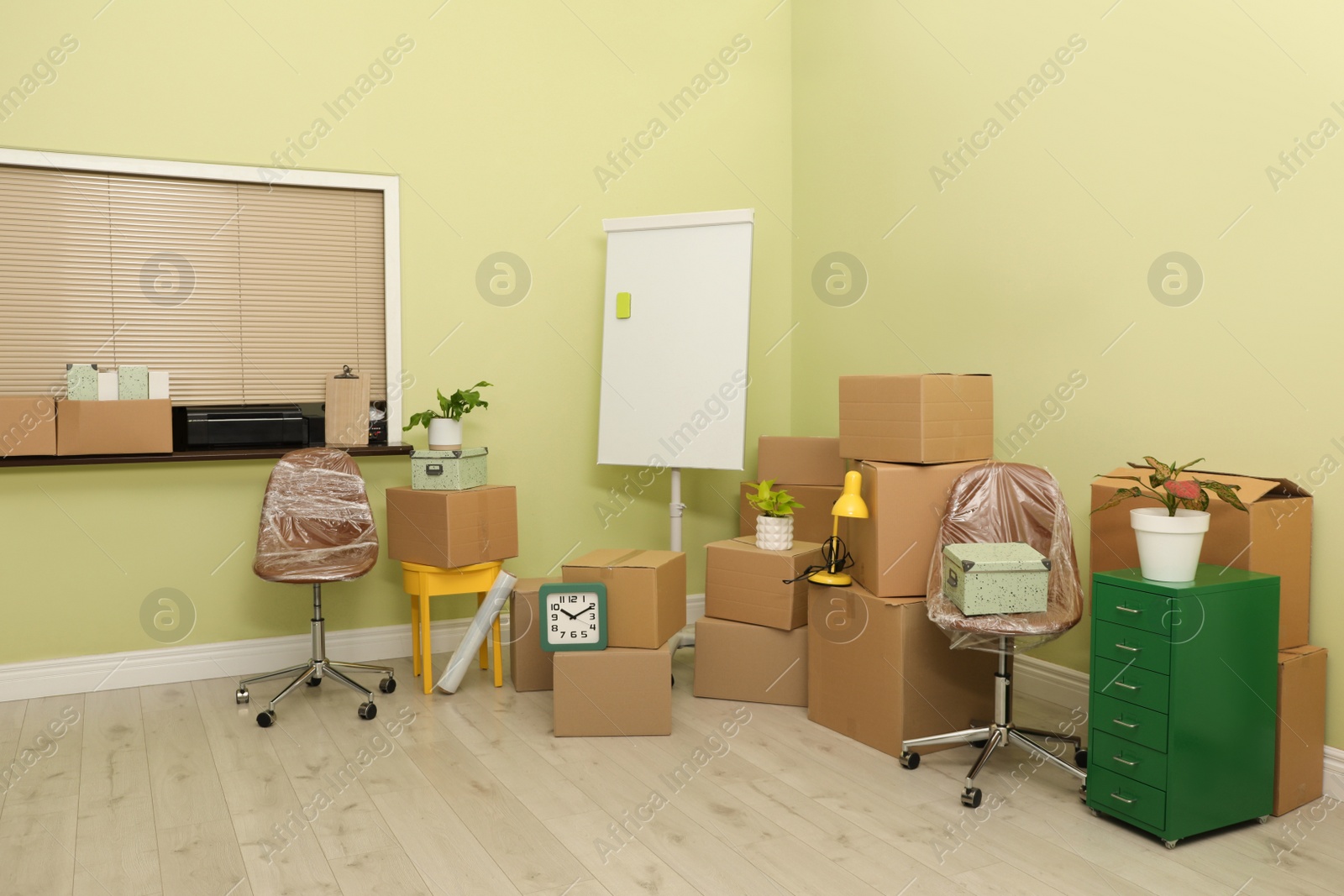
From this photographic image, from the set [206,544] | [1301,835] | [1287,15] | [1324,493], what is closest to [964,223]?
[1287,15]

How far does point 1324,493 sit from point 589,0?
3656 mm

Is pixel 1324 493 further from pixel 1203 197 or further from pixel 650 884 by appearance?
pixel 650 884

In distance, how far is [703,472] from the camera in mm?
4859

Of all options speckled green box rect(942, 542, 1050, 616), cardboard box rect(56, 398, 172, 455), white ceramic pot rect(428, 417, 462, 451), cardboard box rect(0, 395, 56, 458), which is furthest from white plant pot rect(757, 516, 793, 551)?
cardboard box rect(0, 395, 56, 458)

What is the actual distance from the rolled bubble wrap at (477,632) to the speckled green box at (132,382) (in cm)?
156

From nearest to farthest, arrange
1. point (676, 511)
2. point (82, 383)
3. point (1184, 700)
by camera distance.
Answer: point (1184, 700)
point (82, 383)
point (676, 511)

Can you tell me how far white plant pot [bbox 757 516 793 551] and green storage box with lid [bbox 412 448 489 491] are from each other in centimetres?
119

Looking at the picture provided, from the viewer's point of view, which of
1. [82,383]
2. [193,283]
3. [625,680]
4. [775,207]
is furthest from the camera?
[775,207]

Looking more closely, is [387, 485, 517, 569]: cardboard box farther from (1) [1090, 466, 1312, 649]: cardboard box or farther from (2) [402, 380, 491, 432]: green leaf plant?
(1) [1090, 466, 1312, 649]: cardboard box

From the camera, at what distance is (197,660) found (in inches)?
155

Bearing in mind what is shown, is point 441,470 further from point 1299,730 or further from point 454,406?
point 1299,730

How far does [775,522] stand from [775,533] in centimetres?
4

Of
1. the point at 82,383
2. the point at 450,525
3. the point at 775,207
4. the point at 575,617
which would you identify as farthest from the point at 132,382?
the point at 775,207

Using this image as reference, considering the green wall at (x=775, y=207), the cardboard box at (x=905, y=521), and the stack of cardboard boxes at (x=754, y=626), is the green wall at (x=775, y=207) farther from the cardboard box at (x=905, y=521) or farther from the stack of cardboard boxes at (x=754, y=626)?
the stack of cardboard boxes at (x=754, y=626)
